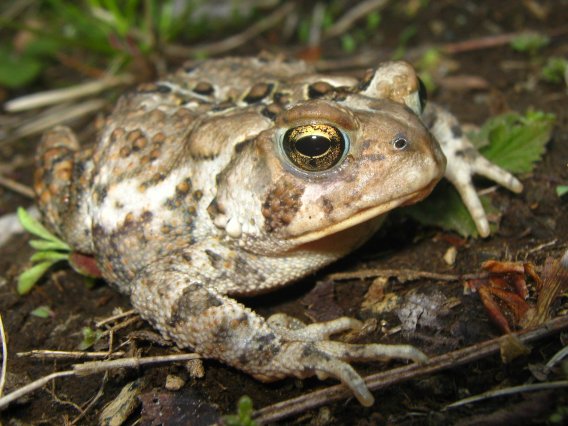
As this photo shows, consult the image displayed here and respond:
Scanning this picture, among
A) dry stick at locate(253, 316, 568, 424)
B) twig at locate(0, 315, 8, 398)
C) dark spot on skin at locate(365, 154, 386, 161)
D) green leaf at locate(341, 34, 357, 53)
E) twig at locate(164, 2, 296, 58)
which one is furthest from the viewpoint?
twig at locate(164, 2, 296, 58)

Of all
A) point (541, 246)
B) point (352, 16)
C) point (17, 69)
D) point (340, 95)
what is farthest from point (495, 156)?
point (17, 69)

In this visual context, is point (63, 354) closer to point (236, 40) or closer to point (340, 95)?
point (340, 95)

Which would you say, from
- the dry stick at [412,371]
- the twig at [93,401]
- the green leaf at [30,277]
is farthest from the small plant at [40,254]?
the dry stick at [412,371]

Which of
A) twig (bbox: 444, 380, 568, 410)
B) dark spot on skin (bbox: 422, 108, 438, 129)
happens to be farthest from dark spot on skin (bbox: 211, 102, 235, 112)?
twig (bbox: 444, 380, 568, 410)

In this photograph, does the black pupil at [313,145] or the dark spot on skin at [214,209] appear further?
the dark spot on skin at [214,209]

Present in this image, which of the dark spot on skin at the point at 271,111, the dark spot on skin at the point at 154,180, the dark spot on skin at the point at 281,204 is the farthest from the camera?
the dark spot on skin at the point at 154,180

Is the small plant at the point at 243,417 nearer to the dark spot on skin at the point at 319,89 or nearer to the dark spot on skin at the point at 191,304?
the dark spot on skin at the point at 191,304

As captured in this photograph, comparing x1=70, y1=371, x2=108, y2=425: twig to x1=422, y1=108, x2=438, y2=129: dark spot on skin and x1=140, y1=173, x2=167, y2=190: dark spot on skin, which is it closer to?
x1=140, y1=173, x2=167, y2=190: dark spot on skin
